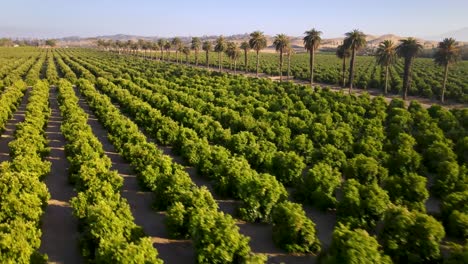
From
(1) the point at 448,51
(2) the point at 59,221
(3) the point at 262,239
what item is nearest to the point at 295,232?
(3) the point at 262,239

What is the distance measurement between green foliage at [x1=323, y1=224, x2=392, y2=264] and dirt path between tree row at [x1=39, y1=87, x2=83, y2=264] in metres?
11.2

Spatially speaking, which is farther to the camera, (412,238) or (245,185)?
(245,185)

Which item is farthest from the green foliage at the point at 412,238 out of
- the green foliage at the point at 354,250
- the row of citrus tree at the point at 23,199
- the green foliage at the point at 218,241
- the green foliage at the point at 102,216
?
the row of citrus tree at the point at 23,199

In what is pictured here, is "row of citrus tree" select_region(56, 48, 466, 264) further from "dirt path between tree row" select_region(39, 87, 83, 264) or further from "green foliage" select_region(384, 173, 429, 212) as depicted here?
"dirt path between tree row" select_region(39, 87, 83, 264)

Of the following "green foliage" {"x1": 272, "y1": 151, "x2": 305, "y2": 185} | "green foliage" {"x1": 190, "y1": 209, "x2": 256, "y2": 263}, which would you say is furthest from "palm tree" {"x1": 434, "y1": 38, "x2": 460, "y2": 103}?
"green foliage" {"x1": 190, "y1": 209, "x2": 256, "y2": 263}

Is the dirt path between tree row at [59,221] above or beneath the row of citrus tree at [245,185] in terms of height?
beneath

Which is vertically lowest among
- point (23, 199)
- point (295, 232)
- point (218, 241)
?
point (295, 232)

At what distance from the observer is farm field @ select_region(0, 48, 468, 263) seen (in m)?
16.5

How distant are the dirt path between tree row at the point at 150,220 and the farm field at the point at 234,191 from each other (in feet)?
0.32

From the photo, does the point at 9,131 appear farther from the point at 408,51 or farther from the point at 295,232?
the point at 408,51

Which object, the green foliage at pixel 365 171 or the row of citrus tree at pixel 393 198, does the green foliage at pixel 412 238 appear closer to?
the row of citrus tree at pixel 393 198

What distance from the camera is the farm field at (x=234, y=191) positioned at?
648 inches

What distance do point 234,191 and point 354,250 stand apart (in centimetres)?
1008

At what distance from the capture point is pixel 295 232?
1825 cm
